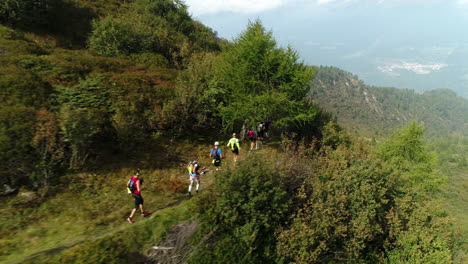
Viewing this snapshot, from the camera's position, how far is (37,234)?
33.4 feet

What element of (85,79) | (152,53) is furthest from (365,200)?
(152,53)

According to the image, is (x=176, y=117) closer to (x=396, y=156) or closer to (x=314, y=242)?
(x=314, y=242)

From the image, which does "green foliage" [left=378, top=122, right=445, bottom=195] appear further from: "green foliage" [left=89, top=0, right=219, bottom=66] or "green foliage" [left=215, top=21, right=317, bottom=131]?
"green foliage" [left=89, top=0, right=219, bottom=66]

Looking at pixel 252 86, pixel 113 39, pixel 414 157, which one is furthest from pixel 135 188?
pixel 414 157

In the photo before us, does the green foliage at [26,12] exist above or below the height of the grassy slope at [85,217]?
above

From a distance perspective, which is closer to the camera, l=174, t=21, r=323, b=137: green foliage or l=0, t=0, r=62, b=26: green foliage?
l=174, t=21, r=323, b=137: green foliage

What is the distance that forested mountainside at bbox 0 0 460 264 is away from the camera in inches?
436

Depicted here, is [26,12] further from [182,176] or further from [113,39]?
[182,176]

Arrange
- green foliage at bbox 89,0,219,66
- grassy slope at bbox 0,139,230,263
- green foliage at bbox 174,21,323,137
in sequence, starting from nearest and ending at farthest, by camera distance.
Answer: grassy slope at bbox 0,139,230,263, green foliage at bbox 174,21,323,137, green foliage at bbox 89,0,219,66

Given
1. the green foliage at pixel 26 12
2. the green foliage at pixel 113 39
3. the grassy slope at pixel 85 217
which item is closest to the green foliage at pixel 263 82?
the grassy slope at pixel 85 217

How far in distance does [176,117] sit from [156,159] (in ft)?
12.0

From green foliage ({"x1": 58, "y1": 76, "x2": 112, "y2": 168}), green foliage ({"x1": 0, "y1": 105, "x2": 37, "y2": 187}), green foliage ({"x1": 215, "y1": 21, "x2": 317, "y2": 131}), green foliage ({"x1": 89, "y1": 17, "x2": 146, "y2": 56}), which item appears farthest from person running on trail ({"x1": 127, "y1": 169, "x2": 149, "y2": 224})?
green foliage ({"x1": 89, "y1": 17, "x2": 146, "y2": 56})

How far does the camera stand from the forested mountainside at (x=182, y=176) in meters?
11.1

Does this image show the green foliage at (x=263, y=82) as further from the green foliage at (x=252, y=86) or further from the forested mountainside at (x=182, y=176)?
the forested mountainside at (x=182, y=176)
